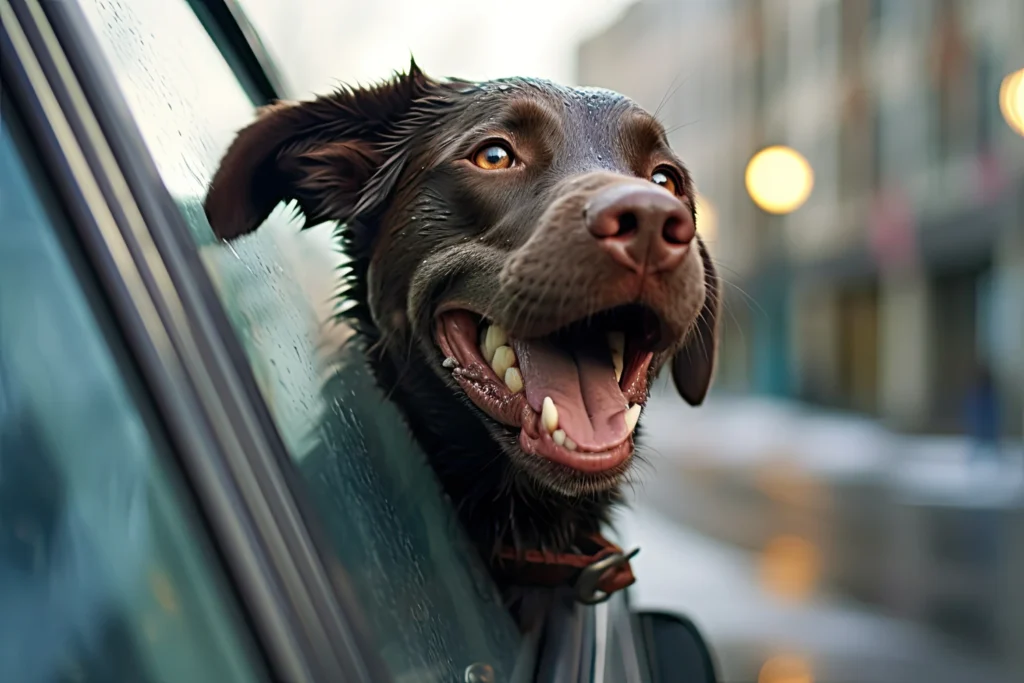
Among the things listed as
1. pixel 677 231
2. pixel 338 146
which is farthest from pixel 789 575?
pixel 677 231

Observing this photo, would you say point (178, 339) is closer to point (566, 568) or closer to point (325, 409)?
point (325, 409)

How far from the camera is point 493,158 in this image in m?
1.66

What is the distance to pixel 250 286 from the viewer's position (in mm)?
1219

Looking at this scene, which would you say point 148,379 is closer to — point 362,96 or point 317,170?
point 317,170

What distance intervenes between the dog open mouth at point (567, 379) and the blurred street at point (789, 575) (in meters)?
0.35

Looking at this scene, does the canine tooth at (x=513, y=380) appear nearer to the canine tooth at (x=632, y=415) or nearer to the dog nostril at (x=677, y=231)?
the canine tooth at (x=632, y=415)

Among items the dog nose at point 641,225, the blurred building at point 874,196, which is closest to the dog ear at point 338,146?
the dog nose at point 641,225

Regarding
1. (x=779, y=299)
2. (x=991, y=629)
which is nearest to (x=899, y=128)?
(x=779, y=299)

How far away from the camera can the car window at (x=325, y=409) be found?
1051 mm

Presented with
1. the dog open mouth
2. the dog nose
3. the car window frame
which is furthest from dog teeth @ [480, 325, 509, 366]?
the car window frame

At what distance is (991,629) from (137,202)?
24.2ft

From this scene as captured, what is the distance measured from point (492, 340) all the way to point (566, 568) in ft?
1.65

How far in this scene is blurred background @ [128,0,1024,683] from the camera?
18.6 feet

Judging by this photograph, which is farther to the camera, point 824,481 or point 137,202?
point 824,481
